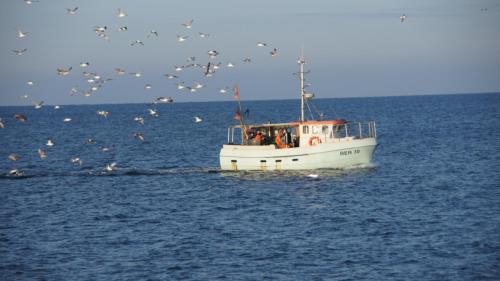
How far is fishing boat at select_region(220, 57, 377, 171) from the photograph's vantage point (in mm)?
56750

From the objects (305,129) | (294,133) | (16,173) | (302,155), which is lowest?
(16,173)

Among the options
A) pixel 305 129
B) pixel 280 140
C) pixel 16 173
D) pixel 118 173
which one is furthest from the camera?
pixel 16 173

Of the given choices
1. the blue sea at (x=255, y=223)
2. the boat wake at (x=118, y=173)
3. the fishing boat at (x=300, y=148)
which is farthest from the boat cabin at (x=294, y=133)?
the boat wake at (x=118, y=173)

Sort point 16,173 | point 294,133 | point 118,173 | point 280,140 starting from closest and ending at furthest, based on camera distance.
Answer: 1. point 280,140
2. point 294,133
3. point 118,173
4. point 16,173

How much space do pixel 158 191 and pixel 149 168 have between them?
57.2ft

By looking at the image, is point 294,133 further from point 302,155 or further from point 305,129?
point 302,155

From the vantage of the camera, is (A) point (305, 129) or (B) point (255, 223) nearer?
(B) point (255, 223)

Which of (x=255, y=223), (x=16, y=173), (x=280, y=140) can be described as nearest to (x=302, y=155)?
(x=280, y=140)

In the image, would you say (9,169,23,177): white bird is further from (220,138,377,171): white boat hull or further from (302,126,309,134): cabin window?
(302,126,309,134): cabin window

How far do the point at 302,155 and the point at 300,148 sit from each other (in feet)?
1.62

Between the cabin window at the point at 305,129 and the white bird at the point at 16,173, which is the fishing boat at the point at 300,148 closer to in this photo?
the cabin window at the point at 305,129

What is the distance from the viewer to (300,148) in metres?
56.8

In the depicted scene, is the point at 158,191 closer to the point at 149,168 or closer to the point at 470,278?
the point at 149,168

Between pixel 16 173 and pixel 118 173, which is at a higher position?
pixel 16 173
